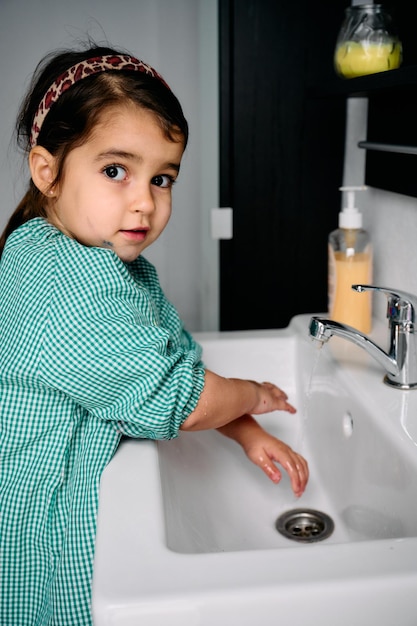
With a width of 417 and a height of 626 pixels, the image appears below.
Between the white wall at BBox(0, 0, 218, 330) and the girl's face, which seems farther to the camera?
the white wall at BBox(0, 0, 218, 330)

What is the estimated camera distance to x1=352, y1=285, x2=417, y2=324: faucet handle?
37.8 inches

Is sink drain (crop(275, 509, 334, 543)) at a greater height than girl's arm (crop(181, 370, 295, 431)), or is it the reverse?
girl's arm (crop(181, 370, 295, 431))

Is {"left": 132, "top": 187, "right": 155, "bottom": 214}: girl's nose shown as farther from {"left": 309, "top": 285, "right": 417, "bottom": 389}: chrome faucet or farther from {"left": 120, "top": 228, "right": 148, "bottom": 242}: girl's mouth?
{"left": 309, "top": 285, "right": 417, "bottom": 389}: chrome faucet

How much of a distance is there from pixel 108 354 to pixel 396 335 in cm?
43

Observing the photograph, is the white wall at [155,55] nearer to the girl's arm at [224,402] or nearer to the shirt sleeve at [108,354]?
the girl's arm at [224,402]

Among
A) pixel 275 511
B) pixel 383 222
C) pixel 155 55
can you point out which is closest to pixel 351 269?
pixel 383 222

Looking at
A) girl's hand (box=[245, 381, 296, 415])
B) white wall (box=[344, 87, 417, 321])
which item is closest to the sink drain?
girl's hand (box=[245, 381, 296, 415])

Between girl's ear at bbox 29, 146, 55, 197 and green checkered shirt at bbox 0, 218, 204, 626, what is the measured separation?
0.17 feet

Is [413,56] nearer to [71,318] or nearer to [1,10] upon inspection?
[71,318]

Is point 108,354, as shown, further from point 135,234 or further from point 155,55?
point 155,55

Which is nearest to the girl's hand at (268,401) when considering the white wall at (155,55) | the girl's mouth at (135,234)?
the girl's mouth at (135,234)

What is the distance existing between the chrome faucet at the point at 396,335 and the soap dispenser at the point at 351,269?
20cm

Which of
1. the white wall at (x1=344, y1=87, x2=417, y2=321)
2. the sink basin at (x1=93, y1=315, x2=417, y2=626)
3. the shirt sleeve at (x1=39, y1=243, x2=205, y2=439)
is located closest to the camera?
the sink basin at (x1=93, y1=315, x2=417, y2=626)

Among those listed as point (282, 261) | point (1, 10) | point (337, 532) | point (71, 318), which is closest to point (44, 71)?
point (71, 318)
